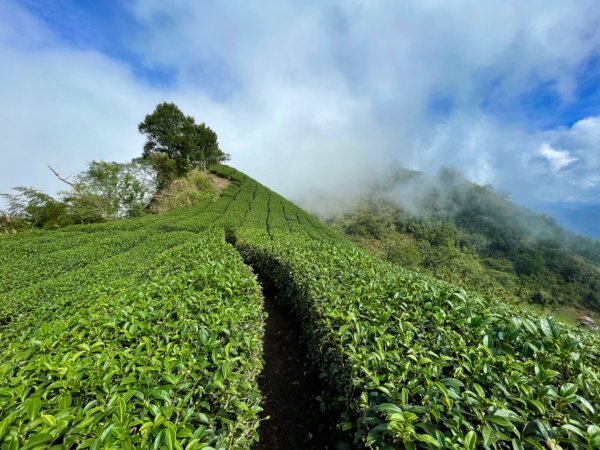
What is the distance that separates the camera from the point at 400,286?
3.59m

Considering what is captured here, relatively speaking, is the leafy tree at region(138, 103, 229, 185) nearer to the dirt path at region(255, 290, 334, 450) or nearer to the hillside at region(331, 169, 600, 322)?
the dirt path at region(255, 290, 334, 450)

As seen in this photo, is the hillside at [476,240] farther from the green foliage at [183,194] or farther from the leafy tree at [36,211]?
the leafy tree at [36,211]

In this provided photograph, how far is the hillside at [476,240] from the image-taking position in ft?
143

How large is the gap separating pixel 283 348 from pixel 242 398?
3324mm

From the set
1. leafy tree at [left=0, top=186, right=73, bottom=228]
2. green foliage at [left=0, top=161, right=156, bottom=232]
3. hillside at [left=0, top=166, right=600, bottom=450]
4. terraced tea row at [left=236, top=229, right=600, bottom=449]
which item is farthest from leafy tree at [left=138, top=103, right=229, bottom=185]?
terraced tea row at [left=236, top=229, right=600, bottom=449]

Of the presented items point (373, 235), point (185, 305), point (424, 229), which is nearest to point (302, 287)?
point (185, 305)

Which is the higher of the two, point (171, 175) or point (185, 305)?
point (171, 175)

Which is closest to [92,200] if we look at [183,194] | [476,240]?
[183,194]

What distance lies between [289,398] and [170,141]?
34223 mm

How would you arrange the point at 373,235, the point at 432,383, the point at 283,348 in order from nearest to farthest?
the point at 432,383 < the point at 283,348 < the point at 373,235

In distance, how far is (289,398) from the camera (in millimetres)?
4105

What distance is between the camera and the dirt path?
3381 mm

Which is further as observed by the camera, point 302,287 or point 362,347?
point 302,287

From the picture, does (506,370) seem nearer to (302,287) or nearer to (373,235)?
(302,287)
